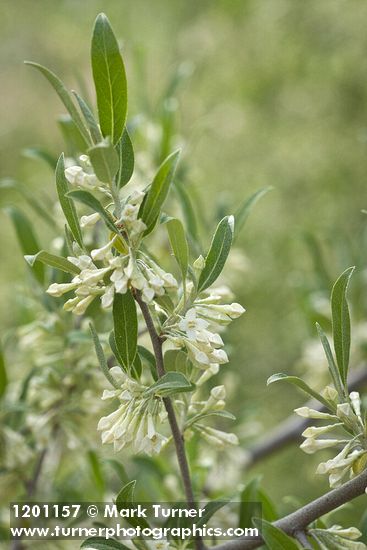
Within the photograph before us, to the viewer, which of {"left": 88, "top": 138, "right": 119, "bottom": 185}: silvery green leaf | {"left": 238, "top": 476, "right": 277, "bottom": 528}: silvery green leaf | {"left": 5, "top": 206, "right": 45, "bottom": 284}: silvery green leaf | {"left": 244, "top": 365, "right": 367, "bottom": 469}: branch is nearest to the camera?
{"left": 88, "top": 138, "right": 119, "bottom": 185}: silvery green leaf

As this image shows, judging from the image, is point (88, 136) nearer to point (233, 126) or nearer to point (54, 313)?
point (54, 313)

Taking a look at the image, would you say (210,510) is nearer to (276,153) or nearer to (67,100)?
(67,100)

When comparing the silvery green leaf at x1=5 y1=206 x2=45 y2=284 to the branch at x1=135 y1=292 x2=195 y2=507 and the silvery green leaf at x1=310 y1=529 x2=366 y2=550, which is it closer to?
the branch at x1=135 y1=292 x2=195 y2=507

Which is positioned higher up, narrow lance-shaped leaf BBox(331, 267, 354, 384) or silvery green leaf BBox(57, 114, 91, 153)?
silvery green leaf BBox(57, 114, 91, 153)

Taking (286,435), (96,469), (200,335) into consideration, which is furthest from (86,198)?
(286,435)

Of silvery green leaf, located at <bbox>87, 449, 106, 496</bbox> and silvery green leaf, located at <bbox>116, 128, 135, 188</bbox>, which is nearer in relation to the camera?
silvery green leaf, located at <bbox>116, 128, 135, 188</bbox>

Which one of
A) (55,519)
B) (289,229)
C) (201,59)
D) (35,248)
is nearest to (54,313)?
(35,248)

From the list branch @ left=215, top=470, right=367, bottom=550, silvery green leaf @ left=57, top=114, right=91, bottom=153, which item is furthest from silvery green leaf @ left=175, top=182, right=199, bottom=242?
branch @ left=215, top=470, right=367, bottom=550

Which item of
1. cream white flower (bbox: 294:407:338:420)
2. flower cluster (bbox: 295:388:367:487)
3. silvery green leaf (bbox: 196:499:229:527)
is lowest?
silvery green leaf (bbox: 196:499:229:527)

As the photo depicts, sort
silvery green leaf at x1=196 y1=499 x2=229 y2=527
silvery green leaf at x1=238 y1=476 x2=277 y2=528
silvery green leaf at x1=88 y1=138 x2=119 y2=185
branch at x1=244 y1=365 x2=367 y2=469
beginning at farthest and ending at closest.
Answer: branch at x1=244 y1=365 x2=367 y2=469
silvery green leaf at x1=238 y1=476 x2=277 y2=528
silvery green leaf at x1=196 y1=499 x2=229 y2=527
silvery green leaf at x1=88 y1=138 x2=119 y2=185
